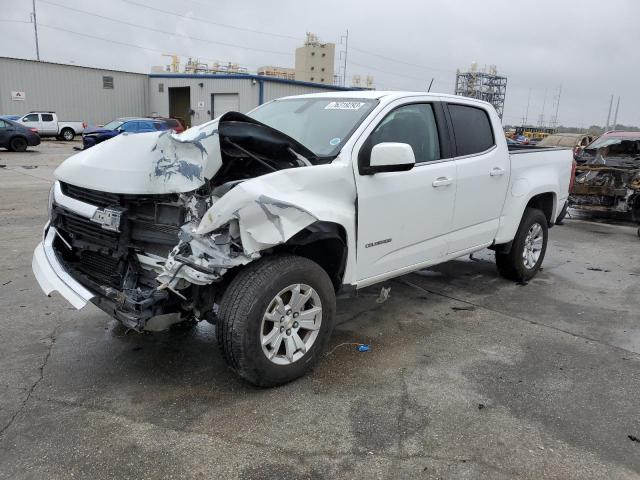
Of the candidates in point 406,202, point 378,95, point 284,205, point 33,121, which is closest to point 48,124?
point 33,121

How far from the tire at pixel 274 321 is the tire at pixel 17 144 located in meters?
23.3

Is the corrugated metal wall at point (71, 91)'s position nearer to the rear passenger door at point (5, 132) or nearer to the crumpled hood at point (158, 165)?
the rear passenger door at point (5, 132)

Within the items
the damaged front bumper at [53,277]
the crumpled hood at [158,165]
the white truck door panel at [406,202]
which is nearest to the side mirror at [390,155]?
the white truck door panel at [406,202]

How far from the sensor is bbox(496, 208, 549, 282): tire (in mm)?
5715

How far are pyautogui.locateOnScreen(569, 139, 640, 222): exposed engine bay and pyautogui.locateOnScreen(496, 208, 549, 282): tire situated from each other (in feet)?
15.3

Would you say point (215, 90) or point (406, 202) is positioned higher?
point (215, 90)

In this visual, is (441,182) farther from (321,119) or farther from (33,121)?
(33,121)

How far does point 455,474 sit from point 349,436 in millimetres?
598

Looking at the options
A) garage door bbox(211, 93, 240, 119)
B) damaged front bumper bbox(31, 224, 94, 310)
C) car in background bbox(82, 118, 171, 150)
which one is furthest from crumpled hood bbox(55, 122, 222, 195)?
garage door bbox(211, 93, 240, 119)

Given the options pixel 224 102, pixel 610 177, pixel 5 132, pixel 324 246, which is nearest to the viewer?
pixel 324 246

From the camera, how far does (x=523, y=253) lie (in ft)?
19.2

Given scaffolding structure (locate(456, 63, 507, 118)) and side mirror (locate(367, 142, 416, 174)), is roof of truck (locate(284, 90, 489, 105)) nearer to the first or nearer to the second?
side mirror (locate(367, 142, 416, 174))

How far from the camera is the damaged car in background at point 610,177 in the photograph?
9.89 metres

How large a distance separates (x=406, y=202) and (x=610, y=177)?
7.84m
